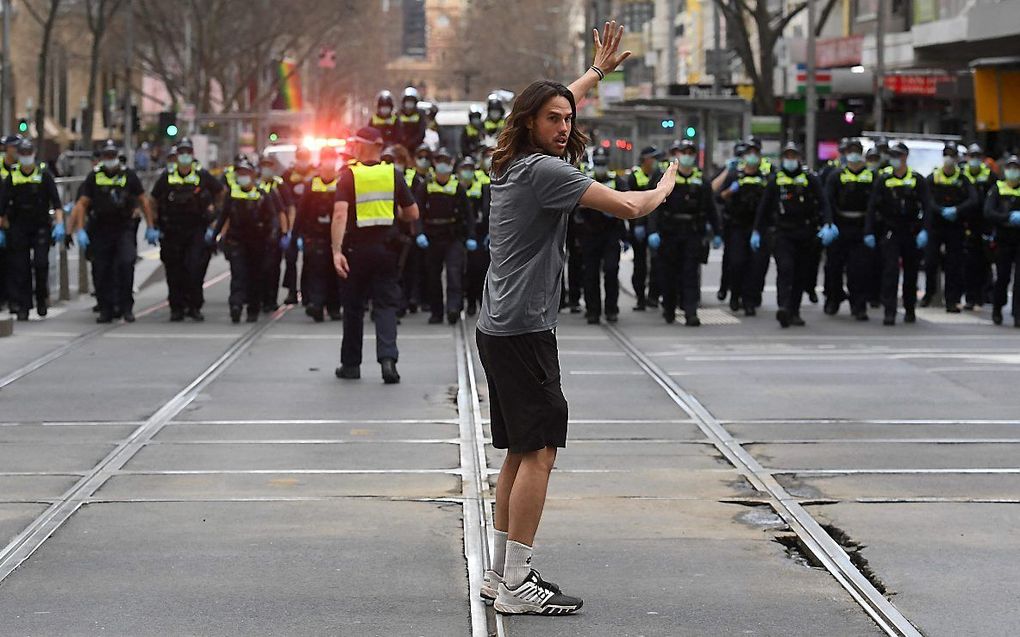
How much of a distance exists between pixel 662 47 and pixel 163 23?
42.1m

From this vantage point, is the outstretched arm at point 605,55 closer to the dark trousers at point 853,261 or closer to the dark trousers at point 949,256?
the dark trousers at point 853,261

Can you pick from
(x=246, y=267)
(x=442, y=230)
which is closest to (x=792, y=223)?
(x=442, y=230)

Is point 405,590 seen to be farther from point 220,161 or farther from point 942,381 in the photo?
point 220,161

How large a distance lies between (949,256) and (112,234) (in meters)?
8.81

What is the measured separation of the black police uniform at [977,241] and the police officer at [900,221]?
1534 mm

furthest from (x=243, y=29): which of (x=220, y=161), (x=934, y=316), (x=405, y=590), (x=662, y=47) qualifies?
(x=405, y=590)

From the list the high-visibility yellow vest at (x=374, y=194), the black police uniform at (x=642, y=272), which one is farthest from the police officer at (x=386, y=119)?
the high-visibility yellow vest at (x=374, y=194)

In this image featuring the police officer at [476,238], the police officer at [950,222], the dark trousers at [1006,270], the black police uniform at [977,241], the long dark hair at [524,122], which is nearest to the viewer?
the long dark hair at [524,122]

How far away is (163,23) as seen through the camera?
59.7 meters

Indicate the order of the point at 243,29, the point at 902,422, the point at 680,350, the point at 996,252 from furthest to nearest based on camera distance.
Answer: the point at 243,29 → the point at 996,252 → the point at 680,350 → the point at 902,422

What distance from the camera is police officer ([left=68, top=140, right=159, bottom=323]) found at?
19.2 meters

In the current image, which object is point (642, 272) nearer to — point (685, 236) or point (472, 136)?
point (685, 236)

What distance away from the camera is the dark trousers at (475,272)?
812 inches

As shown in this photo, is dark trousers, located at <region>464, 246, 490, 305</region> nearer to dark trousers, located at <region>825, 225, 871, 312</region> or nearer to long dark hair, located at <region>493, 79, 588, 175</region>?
dark trousers, located at <region>825, 225, 871, 312</region>
